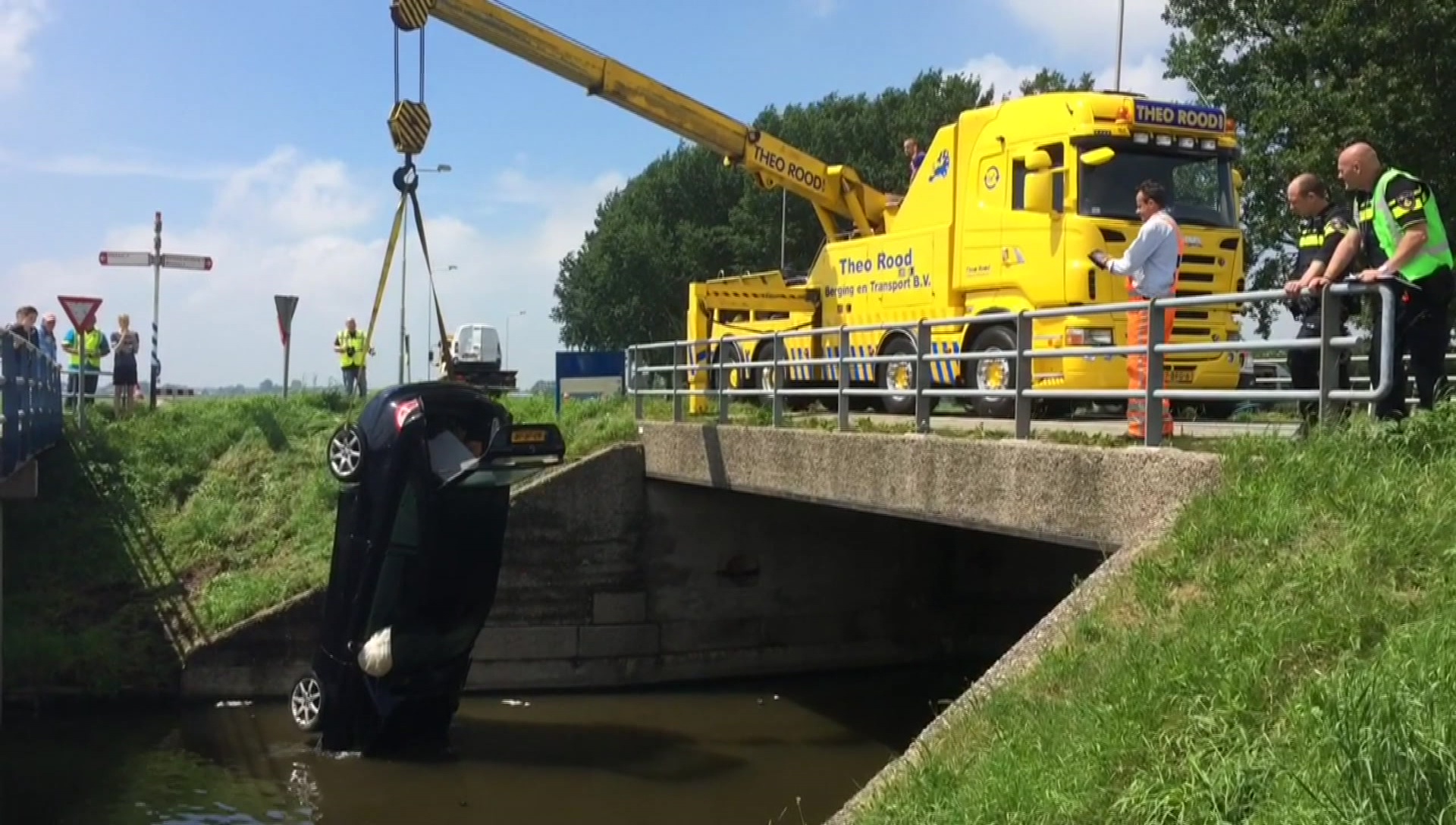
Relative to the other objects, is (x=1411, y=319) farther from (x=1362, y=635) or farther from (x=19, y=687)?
(x=19, y=687)

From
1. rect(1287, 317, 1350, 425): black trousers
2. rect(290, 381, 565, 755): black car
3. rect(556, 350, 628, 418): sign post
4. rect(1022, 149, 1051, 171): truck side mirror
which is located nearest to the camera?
rect(1287, 317, 1350, 425): black trousers

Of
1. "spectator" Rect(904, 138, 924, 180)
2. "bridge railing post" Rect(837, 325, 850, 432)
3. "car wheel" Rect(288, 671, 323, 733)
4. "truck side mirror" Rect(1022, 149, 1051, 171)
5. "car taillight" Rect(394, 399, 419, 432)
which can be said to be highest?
"spectator" Rect(904, 138, 924, 180)

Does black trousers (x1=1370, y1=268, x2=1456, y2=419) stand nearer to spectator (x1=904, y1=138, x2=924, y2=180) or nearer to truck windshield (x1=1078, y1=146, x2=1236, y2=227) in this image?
truck windshield (x1=1078, y1=146, x2=1236, y2=227)

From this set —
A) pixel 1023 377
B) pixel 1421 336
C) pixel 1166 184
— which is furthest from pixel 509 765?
pixel 1421 336

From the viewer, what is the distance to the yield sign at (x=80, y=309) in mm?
18047

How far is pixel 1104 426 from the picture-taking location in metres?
9.09

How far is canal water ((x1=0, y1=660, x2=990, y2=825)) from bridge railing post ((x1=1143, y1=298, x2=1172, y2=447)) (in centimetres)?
461

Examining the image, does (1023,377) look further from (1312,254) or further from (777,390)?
(777,390)

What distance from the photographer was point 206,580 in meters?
15.0

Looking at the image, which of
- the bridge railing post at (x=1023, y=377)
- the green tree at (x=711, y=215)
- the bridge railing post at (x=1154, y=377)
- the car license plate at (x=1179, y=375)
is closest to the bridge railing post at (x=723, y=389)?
the car license plate at (x=1179, y=375)

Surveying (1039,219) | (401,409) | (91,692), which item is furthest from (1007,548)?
(91,692)

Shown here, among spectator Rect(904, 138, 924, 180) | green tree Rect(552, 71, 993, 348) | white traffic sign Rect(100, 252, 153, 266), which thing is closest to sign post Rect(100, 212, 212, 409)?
white traffic sign Rect(100, 252, 153, 266)

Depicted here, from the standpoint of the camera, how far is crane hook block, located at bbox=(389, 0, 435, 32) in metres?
13.8

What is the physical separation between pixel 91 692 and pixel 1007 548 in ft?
35.2
